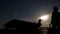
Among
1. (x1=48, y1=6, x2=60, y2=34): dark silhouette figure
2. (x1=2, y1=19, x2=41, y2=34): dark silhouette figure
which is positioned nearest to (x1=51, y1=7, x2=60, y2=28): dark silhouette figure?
(x1=48, y1=6, x2=60, y2=34): dark silhouette figure

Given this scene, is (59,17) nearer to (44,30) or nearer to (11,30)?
(44,30)

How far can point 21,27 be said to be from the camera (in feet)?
76.4

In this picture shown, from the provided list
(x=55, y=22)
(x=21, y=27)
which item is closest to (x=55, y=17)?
(x=55, y=22)

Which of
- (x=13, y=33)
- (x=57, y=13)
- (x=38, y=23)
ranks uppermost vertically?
(x=57, y=13)

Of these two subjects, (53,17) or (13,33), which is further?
(53,17)

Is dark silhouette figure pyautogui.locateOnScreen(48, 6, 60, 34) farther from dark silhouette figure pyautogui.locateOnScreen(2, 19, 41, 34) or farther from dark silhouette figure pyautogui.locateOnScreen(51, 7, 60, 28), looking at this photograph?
dark silhouette figure pyautogui.locateOnScreen(2, 19, 41, 34)

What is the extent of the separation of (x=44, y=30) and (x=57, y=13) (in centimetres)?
416

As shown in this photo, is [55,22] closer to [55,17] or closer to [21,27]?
[55,17]

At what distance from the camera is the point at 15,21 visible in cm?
2472

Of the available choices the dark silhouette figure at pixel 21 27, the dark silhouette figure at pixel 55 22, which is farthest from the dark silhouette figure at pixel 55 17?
the dark silhouette figure at pixel 21 27

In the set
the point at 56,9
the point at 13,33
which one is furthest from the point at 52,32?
the point at 13,33

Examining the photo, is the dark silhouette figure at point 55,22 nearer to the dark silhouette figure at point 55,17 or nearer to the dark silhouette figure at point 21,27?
the dark silhouette figure at point 55,17

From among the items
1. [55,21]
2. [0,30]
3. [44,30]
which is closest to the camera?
[0,30]

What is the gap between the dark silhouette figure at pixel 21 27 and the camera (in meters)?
22.0
